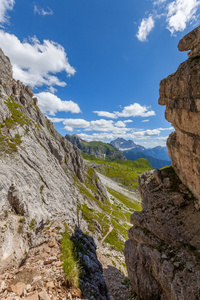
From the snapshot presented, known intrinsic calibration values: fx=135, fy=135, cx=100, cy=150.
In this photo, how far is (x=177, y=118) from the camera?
22953mm

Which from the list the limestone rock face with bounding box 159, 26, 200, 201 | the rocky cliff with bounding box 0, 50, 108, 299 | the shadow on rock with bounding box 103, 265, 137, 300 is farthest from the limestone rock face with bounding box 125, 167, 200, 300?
the rocky cliff with bounding box 0, 50, 108, 299

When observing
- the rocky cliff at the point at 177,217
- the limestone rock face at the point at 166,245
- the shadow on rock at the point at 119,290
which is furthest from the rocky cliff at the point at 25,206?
the rocky cliff at the point at 177,217

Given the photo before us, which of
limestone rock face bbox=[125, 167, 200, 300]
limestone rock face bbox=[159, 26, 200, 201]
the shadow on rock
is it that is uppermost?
limestone rock face bbox=[159, 26, 200, 201]

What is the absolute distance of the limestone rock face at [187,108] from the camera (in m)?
17.9

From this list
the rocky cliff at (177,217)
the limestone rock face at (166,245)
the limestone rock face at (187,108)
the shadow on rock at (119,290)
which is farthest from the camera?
the shadow on rock at (119,290)

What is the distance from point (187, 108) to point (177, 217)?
54.6ft

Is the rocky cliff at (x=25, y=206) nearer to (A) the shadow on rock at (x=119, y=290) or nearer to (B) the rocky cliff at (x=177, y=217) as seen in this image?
(A) the shadow on rock at (x=119, y=290)

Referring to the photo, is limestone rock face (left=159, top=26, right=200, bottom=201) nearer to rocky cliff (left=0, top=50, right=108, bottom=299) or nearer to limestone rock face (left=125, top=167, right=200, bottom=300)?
limestone rock face (left=125, top=167, right=200, bottom=300)

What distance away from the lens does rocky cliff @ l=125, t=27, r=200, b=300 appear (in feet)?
53.2

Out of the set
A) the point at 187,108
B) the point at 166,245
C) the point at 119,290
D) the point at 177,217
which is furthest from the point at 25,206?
the point at 187,108

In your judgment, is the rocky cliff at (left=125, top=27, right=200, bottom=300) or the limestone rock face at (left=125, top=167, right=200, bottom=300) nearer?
the limestone rock face at (left=125, top=167, right=200, bottom=300)

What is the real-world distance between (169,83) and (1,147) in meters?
47.4

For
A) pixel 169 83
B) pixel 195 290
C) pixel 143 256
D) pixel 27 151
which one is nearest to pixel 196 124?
pixel 169 83

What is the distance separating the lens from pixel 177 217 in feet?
Result: 69.6
